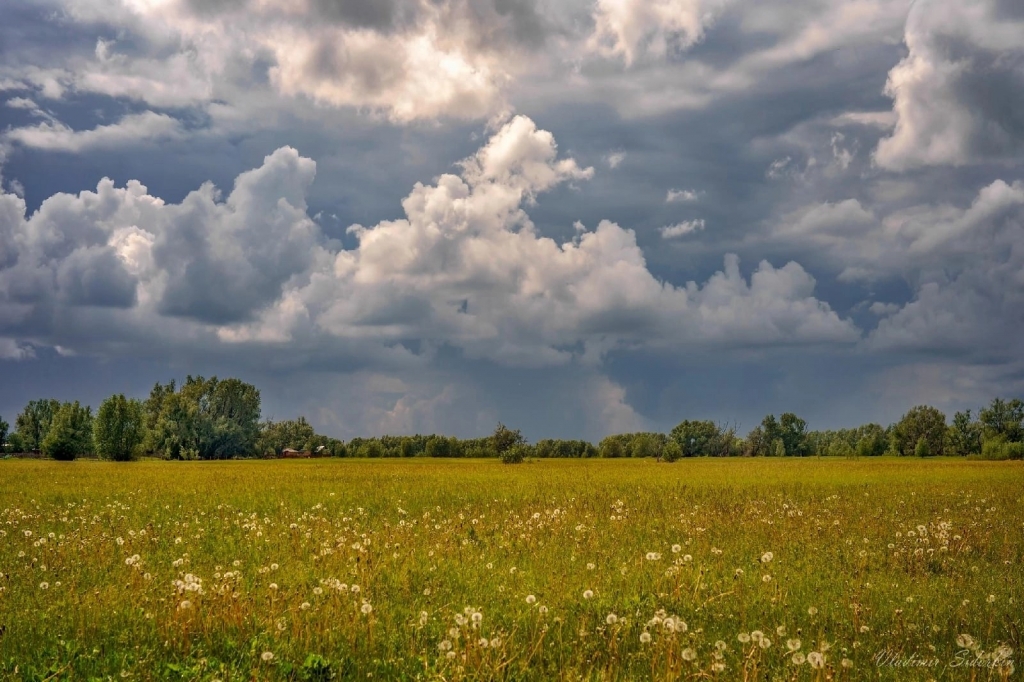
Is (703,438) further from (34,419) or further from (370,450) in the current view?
(34,419)

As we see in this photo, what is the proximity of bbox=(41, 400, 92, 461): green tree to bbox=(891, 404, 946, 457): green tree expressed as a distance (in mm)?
170049

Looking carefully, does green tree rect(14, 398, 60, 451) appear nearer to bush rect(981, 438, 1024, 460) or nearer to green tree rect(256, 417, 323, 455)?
green tree rect(256, 417, 323, 455)

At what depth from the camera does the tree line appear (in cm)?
11006

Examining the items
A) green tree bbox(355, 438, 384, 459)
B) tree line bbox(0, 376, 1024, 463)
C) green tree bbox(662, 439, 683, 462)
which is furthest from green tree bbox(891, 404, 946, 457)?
green tree bbox(355, 438, 384, 459)

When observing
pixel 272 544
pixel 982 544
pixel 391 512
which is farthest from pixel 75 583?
pixel 982 544

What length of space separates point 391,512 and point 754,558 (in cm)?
1294

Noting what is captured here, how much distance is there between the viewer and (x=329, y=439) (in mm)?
179000

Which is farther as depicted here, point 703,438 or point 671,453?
point 703,438

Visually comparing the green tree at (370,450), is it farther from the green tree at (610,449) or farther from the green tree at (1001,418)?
the green tree at (1001,418)

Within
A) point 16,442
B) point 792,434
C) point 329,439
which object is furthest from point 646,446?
point 16,442

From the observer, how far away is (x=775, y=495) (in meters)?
29.1

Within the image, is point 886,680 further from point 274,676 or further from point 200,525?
point 200,525

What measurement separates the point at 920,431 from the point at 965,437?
9594 mm

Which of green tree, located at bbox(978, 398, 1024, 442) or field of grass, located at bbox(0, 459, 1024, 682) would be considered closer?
field of grass, located at bbox(0, 459, 1024, 682)
